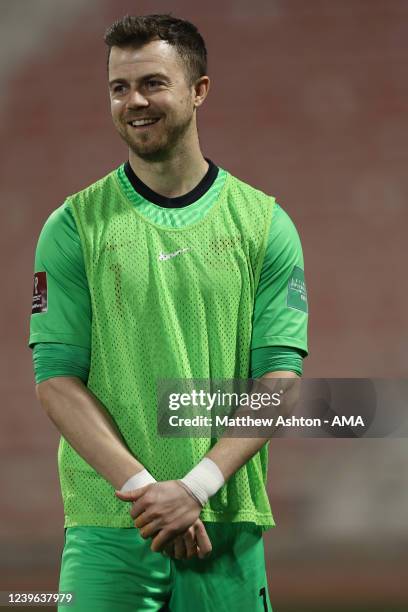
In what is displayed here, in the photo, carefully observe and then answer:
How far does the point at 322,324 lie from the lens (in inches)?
176

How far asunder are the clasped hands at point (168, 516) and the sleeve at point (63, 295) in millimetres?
299

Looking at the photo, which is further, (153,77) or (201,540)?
(153,77)

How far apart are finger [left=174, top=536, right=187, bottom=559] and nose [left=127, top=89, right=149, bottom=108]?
0.75 metres

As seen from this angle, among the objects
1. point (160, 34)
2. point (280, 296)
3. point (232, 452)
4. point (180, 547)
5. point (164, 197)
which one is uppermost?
point (160, 34)

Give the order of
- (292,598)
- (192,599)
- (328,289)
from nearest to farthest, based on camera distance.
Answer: (192,599) < (292,598) < (328,289)

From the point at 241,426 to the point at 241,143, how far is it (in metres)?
2.53

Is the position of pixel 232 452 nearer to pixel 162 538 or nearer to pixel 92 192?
pixel 162 538

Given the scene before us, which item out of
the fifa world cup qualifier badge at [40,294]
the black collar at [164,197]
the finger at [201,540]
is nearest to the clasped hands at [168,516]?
the finger at [201,540]

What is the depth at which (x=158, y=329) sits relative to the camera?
209cm

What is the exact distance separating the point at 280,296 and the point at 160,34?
1.70 ft

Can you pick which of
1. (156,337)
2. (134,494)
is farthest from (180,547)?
(156,337)

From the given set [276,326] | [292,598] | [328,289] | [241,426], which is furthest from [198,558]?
[328,289]

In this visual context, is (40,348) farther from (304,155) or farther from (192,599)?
(304,155)

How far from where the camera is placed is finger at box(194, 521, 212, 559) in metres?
2.01
